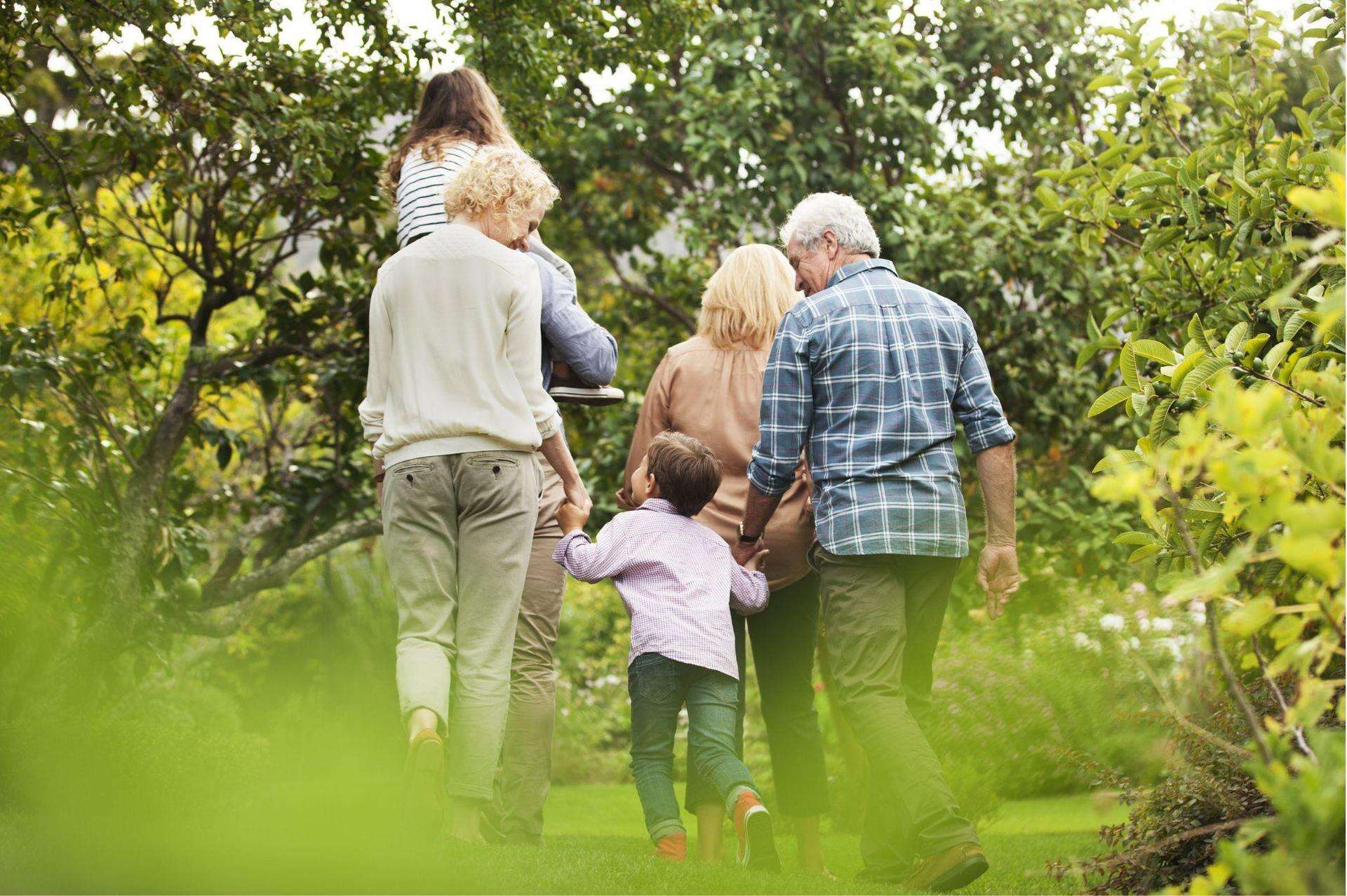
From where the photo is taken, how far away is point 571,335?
4.02 meters

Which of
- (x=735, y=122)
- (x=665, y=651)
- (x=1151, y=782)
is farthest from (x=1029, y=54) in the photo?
(x=665, y=651)

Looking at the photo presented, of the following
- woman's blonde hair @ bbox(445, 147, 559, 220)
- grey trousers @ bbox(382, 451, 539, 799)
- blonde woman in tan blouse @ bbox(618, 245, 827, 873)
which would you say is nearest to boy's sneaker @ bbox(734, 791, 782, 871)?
blonde woman in tan blouse @ bbox(618, 245, 827, 873)

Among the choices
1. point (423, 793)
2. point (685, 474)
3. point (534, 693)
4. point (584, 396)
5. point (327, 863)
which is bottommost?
point (327, 863)

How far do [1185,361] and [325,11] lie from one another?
4.38 m

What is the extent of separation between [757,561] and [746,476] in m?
0.31

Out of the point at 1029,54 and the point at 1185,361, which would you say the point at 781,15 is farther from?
the point at 1185,361

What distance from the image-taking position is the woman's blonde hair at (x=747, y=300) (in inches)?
168

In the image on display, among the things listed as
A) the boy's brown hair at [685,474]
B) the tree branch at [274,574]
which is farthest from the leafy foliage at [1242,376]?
the tree branch at [274,574]

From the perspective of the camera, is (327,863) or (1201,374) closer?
(1201,374)

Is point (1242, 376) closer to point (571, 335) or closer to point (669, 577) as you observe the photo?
point (669, 577)

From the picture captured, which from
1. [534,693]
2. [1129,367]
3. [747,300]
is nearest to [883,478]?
[1129,367]

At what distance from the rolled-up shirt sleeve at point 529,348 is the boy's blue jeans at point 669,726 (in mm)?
774

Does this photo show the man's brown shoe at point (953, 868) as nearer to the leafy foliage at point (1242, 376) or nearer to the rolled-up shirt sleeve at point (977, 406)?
the leafy foliage at point (1242, 376)

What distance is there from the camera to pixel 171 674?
5.71 meters
